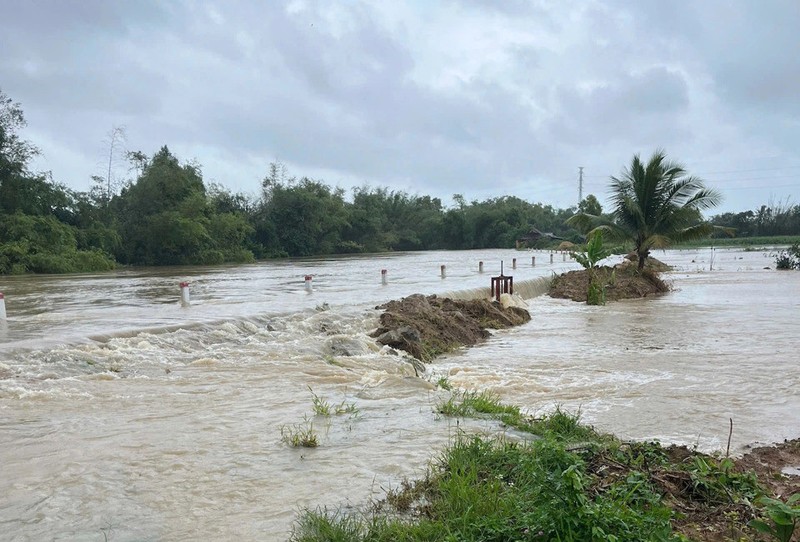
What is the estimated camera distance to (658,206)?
23078mm

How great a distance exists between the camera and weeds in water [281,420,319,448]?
4863mm

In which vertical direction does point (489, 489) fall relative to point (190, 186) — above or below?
below

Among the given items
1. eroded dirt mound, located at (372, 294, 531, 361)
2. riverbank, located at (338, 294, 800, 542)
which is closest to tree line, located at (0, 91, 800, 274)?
eroded dirt mound, located at (372, 294, 531, 361)

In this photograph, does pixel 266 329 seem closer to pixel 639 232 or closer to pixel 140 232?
pixel 639 232

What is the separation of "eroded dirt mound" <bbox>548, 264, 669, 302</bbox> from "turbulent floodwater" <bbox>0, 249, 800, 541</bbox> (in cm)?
654

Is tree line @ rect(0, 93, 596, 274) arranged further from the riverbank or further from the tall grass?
the riverbank

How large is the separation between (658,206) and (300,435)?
21344 mm

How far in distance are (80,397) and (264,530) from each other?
4436mm

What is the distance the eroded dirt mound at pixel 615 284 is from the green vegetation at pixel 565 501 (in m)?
18.0

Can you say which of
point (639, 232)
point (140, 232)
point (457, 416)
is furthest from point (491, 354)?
point (140, 232)

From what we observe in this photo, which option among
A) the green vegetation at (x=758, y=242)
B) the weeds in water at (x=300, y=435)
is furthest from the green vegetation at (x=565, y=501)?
the green vegetation at (x=758, y=242)

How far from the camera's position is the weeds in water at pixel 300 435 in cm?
486

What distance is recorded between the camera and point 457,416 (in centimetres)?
565

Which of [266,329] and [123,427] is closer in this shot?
[123,427]
